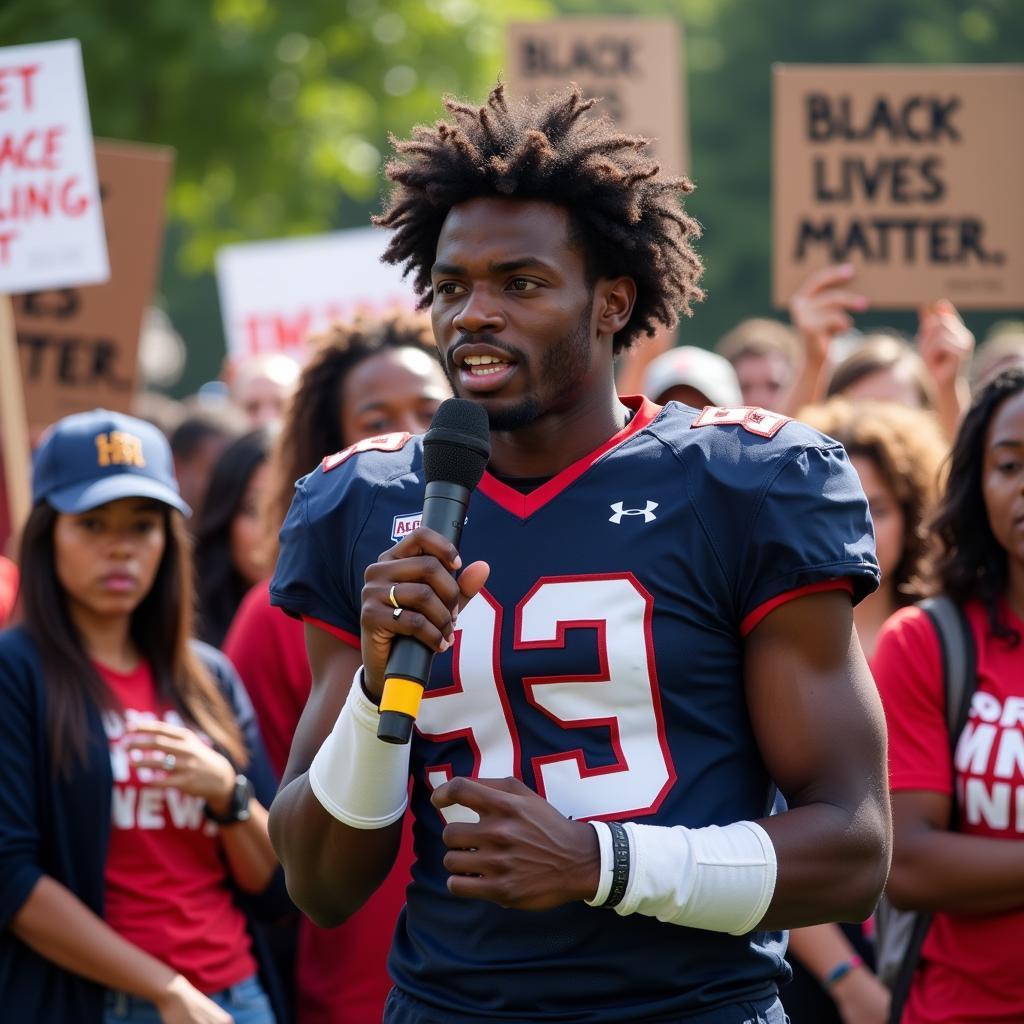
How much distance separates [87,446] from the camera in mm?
4766

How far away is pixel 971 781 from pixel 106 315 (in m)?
4.60

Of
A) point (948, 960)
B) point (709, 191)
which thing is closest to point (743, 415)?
point (948, 960)

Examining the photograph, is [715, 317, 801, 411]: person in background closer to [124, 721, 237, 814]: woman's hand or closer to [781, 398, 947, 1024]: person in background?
[781, 398, 947, 1024]: person in background

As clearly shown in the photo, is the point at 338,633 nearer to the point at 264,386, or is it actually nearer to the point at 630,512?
the point at 630,512

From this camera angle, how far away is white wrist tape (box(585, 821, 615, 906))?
269cm

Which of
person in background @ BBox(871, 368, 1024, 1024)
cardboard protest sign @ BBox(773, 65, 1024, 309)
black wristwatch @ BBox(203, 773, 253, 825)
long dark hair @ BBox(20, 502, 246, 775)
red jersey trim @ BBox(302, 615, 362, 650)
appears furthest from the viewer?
cardboard protest sign @ BBox(773, 65, 1024, 309)

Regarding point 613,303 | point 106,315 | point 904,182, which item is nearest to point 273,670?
point 613,303

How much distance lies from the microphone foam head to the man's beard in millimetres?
106

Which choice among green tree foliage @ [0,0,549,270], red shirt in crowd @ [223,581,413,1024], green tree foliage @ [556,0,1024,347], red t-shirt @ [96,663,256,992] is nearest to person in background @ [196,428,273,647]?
red shirt in crowd @ [223,581,413,1024]

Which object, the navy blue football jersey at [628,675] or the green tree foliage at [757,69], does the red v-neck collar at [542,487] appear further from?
the green tree foliage at [757,69]

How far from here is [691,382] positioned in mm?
6020

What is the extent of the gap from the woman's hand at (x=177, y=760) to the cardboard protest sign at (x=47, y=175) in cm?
268

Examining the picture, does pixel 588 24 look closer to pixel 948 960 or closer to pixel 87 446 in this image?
pixel 87 446

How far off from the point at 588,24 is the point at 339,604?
6418 millimetres
